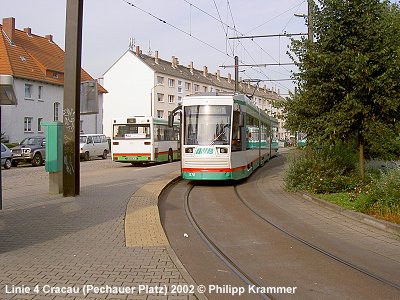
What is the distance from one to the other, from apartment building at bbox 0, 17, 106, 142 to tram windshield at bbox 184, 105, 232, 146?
26.8 meters

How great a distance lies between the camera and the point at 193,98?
15828mm

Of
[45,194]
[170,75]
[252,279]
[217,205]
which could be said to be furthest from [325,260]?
[170,75]

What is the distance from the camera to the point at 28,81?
42375 millimetres

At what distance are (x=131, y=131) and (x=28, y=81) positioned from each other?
68.0ft

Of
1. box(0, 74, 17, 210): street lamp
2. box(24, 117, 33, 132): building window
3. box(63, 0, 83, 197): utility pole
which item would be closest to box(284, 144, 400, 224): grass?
box(63, 0, 83, 197): utility pole

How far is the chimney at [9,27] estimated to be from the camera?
44.6 meters

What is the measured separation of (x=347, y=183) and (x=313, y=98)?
2.65 metres

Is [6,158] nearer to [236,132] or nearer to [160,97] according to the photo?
[236,132]

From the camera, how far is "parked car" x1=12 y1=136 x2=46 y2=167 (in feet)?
94.7

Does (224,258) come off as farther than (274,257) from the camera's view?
No

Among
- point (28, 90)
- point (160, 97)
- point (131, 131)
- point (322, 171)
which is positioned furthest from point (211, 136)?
point (160, 97)

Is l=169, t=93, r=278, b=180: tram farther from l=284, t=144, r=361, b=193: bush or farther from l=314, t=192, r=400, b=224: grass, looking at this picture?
l=314, t=192, r=400, b=224: grass

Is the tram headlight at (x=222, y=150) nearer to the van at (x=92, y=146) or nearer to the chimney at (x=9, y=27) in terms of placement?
the van at (x=92, y=146)

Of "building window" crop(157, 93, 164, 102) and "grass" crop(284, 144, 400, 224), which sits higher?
"building window" crop(157, 93, 164, 102)
